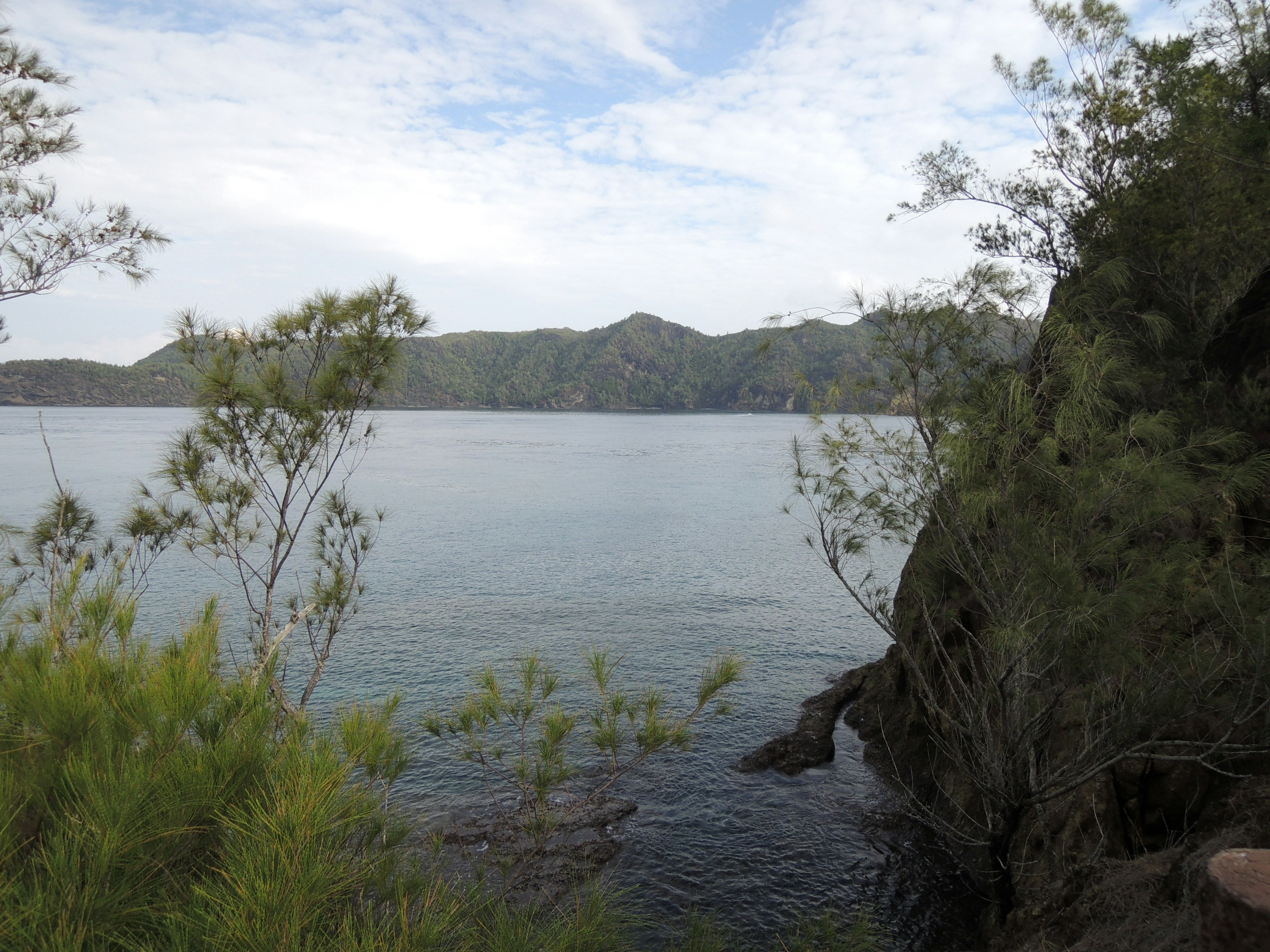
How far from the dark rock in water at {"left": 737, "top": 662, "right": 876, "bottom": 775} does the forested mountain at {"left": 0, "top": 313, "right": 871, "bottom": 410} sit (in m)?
116

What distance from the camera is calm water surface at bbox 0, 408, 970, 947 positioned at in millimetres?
10922

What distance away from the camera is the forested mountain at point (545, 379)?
480ft

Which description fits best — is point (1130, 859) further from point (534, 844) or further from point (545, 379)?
point (545, 379)

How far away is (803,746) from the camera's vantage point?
47.6 feet

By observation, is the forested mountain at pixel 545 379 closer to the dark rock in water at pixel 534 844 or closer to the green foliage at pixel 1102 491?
the green foliage at pixel 1102 491

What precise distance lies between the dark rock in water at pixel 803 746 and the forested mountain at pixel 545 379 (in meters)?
116

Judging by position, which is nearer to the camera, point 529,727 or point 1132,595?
point 1132,595

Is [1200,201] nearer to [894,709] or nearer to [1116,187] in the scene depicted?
[1116,187]

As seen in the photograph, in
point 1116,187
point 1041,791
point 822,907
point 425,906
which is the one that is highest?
point 1116,187

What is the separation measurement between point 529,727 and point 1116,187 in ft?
52.0

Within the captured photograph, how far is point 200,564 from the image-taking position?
91.0 ft

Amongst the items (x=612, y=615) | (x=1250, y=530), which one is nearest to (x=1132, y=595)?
(x=1250, y=530)

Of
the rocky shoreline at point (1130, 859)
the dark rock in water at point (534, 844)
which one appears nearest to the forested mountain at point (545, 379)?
the dark rock in water at point (534, 844)

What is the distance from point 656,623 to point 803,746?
9119mm
